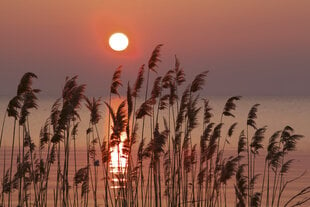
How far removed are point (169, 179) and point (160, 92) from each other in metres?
1.38

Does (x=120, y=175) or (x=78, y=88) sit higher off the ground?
(x=78, y=88)

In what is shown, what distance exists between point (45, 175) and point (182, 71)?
7.80ft

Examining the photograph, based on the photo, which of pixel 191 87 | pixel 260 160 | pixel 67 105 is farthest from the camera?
pixel 260 160

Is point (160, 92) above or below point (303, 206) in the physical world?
above

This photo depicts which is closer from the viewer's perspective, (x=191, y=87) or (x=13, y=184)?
(x=13, y=184)

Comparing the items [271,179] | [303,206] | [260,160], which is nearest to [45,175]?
[303,206]

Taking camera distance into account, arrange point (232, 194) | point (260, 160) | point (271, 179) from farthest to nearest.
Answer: point (260, 160), point (271, 179), point (232, 194)

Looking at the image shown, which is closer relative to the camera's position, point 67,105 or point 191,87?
point 67,105

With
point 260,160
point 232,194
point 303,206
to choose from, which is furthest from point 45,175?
point 260,160

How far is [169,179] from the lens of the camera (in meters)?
11.1

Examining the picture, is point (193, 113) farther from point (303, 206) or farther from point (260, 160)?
point (260, 160)

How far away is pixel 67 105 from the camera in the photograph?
9.30m

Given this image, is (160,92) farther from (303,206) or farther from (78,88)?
(303,206)

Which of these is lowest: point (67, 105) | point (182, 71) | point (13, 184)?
point (13, 184)
